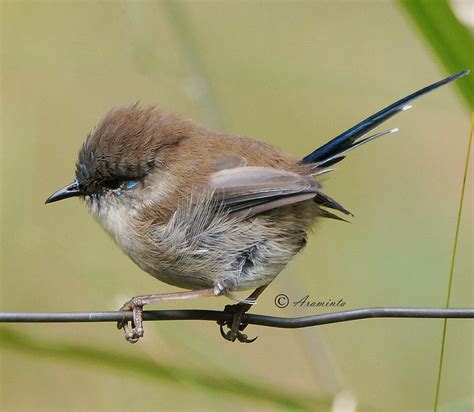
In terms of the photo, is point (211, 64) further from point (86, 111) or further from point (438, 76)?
point (438, 76)

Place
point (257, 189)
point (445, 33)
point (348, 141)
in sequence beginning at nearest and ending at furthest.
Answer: point (445, 33) < point (257, 189) < point (348, 141)

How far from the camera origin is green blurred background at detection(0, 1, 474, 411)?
4711 millimetres

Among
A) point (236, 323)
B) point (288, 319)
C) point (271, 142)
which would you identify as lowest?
point (271, 142)

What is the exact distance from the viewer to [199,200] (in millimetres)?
3590

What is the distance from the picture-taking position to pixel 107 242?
689 centimetres

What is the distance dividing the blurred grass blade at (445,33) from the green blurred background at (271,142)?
154 cm

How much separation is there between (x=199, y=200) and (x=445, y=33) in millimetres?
1374

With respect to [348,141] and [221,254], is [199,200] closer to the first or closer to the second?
[221,254]

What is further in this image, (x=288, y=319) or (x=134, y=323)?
(x=134, y=323)

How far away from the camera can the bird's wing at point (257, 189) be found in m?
3.49

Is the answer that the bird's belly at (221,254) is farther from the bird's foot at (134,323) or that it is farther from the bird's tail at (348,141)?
the bird's tail at (348,141)

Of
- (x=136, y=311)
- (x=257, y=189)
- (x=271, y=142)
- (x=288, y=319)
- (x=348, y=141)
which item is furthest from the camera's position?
(x=271, y=142)

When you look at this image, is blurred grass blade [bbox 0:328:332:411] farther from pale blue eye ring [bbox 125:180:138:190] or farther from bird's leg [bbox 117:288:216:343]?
pale blue eye ring [bbox 125:180:138:190]

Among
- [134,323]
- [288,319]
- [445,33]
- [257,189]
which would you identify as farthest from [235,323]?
[445,33]
